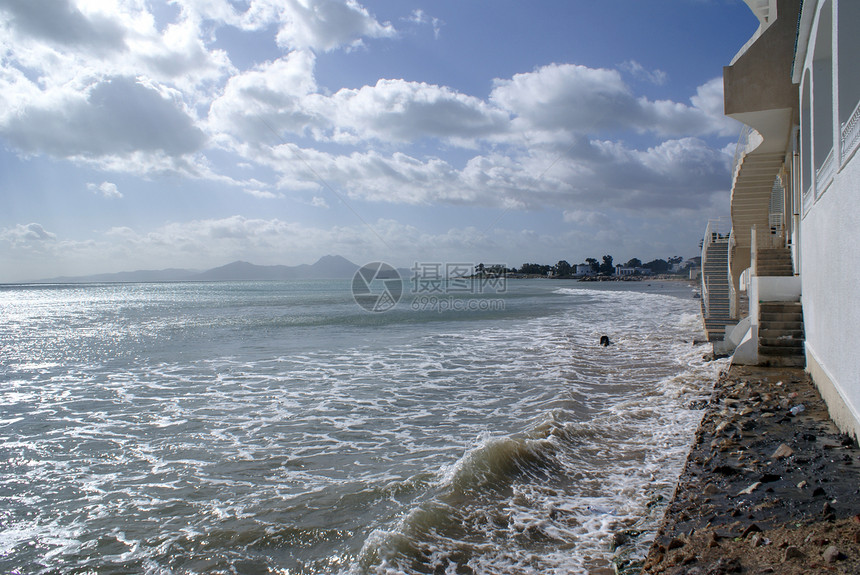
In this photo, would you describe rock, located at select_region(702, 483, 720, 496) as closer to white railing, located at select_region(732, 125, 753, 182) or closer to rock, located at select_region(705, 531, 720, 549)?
rock, located at select_region(705, 531, 720, 549)

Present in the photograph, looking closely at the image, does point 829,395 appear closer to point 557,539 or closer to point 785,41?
point 557,539

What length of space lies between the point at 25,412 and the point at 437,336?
1471 cm

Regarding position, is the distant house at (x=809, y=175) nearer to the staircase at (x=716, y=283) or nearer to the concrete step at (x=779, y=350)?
the concrete step at (x=779, y=350)

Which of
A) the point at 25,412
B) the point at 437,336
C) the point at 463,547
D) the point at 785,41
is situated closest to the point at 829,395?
the point at 463,547

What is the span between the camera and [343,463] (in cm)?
680

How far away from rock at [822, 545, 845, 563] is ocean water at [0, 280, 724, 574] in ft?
4.33

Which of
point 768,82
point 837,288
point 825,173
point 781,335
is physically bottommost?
point 781,335

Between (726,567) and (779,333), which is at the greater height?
(779,333)

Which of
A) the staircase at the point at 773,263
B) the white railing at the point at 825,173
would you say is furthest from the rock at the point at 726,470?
the staircase at the point at 773,263

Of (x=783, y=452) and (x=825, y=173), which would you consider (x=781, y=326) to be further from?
(x=783, y=452)

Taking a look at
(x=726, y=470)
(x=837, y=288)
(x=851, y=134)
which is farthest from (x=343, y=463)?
(x=851, y=134)

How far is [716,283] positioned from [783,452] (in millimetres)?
20464

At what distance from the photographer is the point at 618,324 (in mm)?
25969

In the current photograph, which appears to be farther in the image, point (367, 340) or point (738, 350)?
point (367, 340)
